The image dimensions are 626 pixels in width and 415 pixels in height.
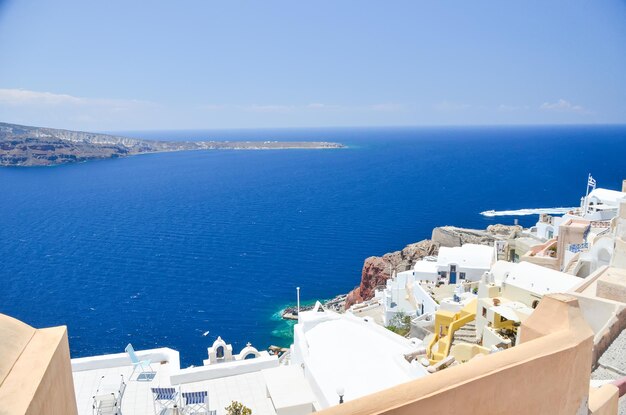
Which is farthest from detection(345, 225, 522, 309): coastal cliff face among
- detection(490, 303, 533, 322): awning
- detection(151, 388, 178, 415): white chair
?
detection(151, 388, 178, 415): white chair

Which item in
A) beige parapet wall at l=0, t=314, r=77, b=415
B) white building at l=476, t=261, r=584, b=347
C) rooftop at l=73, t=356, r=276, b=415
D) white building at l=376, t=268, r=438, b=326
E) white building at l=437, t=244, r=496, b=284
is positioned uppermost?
beige parapet wall at l=0, t=314, r=77, b=415

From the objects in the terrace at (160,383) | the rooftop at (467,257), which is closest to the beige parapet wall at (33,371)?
the terrace at (160,383)

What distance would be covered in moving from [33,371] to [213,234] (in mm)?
60497

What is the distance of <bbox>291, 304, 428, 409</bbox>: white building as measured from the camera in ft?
35.9

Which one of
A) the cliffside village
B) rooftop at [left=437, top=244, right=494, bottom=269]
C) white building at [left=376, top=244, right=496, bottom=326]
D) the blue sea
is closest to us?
the cliffside village

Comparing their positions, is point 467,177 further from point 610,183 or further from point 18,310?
point 18,310

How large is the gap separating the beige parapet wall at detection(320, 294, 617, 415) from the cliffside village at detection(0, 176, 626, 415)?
13mm

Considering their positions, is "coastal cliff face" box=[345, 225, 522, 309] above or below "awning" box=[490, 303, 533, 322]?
below

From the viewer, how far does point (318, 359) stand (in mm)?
12547

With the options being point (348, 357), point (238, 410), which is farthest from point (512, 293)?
point (238, 410)

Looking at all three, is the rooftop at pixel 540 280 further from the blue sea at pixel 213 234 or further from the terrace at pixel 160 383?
the blue sea at pixel 213 234

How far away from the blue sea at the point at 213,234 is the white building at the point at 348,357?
19300 mm

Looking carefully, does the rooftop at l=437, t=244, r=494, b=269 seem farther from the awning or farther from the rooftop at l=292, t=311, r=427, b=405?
the rooftop at l=292, t=311, r=427, b=405

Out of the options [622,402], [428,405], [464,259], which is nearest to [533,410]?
[428,405]
